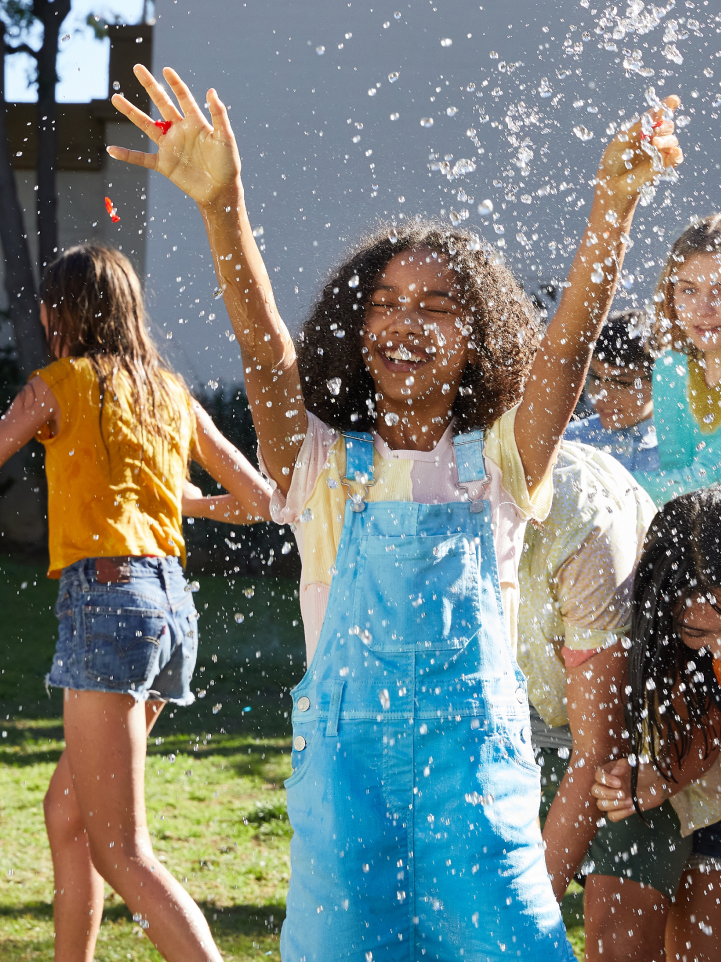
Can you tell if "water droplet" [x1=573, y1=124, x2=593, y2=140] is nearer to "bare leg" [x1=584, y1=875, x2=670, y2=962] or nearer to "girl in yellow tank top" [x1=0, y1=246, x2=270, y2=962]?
"girl in yellow tank top" [x1=0, y1=246, x2=270, y2=962]

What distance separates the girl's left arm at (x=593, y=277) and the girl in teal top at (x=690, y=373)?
2.68 feet

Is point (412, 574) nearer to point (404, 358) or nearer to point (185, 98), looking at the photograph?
point (404, 358)

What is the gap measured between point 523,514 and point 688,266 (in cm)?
108

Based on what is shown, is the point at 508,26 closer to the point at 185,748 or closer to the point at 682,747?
the point at 185,748

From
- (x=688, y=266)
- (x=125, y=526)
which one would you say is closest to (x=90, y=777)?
(x=125, y=526)

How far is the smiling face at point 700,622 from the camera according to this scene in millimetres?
1921

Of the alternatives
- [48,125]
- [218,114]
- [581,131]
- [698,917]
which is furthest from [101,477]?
[48,125]

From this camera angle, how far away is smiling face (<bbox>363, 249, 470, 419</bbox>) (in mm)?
1749

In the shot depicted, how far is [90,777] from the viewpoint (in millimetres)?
2137

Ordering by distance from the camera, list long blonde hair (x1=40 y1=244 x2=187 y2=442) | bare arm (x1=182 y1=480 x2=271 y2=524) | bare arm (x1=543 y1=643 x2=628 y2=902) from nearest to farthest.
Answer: bare arm (x1=543 y1=643 x2=628 y2=902) < long blonde hair (x1=40 y1=244 x2=187 y2=442) < bare arm (x1=182 y1=480 x2=271 y2=524)

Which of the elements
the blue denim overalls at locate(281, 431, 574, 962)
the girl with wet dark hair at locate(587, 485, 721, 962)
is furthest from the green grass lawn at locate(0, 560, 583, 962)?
the blue denim overalls at locate(281, 431, 574, 962)

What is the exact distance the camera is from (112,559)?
2324mm

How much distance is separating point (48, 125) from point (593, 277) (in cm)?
898

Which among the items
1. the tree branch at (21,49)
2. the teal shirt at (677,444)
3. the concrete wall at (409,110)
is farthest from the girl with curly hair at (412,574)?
the tree branch at (21,49)
